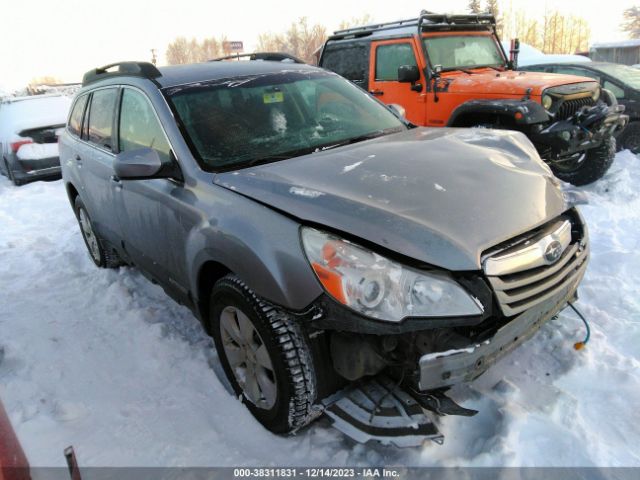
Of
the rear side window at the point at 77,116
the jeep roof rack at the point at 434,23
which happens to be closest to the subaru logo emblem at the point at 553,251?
the rear side window at the point at 77,116

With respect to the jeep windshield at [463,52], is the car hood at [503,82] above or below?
below

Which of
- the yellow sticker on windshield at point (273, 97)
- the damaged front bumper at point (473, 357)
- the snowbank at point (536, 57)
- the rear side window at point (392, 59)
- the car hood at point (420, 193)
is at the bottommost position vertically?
the damaged front bumper at point (473, 357)

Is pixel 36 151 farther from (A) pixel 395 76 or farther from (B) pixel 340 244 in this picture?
(B) pixel 340 244

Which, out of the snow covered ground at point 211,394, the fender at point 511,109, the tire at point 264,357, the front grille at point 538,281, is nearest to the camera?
the front grille at point 538,281

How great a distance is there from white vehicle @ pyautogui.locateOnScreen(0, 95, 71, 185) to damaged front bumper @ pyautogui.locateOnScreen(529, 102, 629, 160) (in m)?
7.65

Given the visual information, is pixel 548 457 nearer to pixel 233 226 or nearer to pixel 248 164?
pixel 233 226

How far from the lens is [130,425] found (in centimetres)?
252

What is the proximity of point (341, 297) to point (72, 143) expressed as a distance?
12.0 ft

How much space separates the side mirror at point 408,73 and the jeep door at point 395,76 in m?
0.18

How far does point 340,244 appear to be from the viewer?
1905mm

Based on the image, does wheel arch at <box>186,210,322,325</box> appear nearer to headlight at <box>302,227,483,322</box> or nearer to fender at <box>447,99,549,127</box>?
headlight at <box>302,227,483,322</box>

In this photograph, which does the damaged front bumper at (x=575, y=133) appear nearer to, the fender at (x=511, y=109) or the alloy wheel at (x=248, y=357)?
the fender at (x=511, y=109)

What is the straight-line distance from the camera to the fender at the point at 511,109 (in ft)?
17.0

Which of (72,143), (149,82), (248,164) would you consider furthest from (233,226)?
(72,143)
